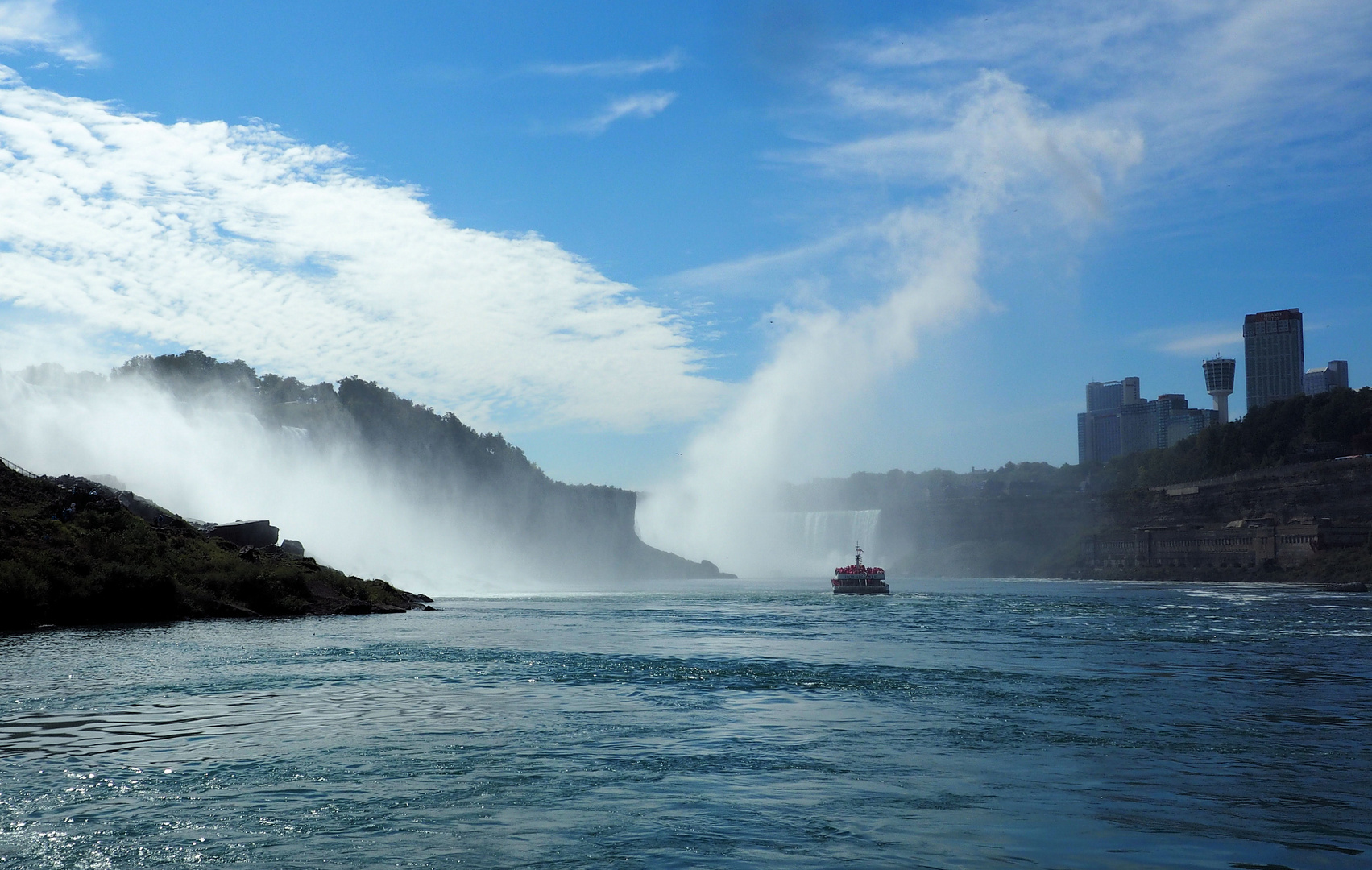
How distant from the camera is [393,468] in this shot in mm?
139750

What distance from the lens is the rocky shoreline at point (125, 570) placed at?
118 feet

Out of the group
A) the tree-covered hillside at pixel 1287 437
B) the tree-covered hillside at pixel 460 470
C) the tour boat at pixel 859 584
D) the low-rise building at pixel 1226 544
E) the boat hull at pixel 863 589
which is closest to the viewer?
the boat hull at pixel 863 589

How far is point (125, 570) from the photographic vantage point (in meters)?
38.4

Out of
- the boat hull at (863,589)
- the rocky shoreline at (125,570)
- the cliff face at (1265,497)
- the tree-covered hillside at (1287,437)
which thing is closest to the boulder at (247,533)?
the rocky shoreline at (125,570)

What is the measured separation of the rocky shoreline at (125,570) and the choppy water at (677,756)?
245 inches

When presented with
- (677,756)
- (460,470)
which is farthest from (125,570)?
(460,470)

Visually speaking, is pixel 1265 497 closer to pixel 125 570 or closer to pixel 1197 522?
pixel 1197 522

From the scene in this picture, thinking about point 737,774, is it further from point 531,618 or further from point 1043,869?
point 531,618

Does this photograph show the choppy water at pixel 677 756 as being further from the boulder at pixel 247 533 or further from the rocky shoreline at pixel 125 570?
the boulder at pixel 247 533

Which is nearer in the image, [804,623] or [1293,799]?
[1293,799]

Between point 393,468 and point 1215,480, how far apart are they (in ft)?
381

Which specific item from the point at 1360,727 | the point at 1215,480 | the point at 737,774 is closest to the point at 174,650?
the point at 737,774

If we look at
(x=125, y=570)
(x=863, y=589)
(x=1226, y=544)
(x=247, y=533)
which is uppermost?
(x=247, y=533)

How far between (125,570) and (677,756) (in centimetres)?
3212
